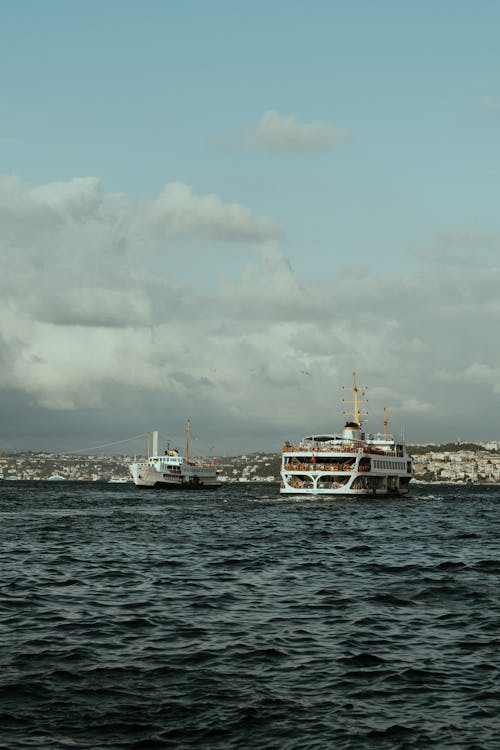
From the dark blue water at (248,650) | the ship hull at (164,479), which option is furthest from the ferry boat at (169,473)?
the dark blue water at (248,650)

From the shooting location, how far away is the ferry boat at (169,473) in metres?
164

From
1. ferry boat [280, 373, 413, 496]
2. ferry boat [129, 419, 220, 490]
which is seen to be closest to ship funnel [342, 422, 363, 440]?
ferry boat [280, 373, 413, 496]

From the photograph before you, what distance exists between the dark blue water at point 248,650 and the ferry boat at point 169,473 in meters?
130

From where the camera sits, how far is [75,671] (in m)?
14.8

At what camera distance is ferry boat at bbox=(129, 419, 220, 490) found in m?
164

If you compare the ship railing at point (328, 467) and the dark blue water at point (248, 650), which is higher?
the ship railing at point (328, 467)

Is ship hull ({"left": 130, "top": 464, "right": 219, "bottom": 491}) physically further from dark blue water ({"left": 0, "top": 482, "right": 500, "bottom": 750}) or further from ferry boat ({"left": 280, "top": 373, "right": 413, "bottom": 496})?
dark blue water ({"left": 0, "top": 482, "right": 500, "bottom": 750})

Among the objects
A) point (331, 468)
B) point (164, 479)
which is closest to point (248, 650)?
point (331, 468)

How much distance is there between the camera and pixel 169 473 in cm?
16812

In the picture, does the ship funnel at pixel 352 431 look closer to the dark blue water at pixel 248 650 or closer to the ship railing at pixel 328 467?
the ship railing at pixel 328 467

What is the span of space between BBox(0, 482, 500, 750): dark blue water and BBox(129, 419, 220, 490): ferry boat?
13018cm

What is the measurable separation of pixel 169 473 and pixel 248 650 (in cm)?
15325

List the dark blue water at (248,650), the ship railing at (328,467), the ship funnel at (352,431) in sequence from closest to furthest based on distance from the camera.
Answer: the dark blue water at (248,650), the ship railing at (328,467), the ship funnel at (352,431)

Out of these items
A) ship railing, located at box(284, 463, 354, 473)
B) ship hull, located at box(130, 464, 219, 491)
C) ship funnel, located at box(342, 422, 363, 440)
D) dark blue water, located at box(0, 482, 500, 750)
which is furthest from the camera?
ship hull, located at box(130, 464, 219, 491)
